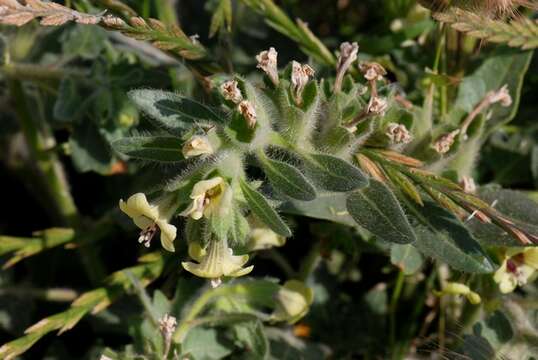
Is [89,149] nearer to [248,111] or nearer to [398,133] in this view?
[248,111]

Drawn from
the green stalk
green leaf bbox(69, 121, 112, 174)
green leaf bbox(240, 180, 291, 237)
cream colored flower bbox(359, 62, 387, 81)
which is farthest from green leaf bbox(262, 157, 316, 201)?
the green stalk

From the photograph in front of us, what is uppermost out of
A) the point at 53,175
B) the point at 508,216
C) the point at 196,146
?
the point at 196,146

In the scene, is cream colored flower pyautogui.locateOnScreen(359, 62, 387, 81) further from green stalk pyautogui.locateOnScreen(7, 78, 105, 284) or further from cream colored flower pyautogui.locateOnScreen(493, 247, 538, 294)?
green stalk pyautogui.locateOnScreen(7, 78, 105, 284)

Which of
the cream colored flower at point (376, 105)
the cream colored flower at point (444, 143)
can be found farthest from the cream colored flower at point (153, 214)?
the cream colored flower at point (444, 143)

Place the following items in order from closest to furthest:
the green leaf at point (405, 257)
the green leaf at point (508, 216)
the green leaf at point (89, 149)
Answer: the green leaf at point (508, 216)
the green leaf at point (405, 257)
the green leaf at point (89, 149)

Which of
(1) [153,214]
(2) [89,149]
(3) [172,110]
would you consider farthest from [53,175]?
(1) [153,214]

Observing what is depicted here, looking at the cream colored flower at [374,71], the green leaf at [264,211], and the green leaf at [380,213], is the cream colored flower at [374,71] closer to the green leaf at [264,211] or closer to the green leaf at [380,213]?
the green leaf at [380,213]
